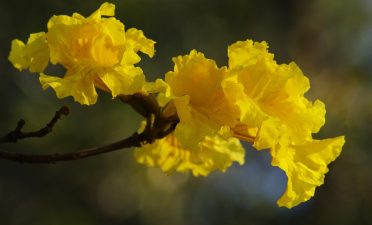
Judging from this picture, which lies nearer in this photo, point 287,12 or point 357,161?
point 357,161

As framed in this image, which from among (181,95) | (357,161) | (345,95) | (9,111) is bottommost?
(9,111)

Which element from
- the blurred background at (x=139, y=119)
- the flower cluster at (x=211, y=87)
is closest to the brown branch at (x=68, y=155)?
the flower cluster at (x=211, y=87)

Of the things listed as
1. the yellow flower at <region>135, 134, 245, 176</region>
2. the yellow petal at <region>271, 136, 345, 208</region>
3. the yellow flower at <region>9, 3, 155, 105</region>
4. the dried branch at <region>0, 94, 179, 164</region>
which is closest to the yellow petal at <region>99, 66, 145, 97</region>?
the yellow flower at <region>9, 3, 155, 105</region>

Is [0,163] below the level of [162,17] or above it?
below

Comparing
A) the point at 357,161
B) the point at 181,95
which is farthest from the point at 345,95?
the point at 181,95

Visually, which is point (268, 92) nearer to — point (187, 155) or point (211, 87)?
point (211, 87)

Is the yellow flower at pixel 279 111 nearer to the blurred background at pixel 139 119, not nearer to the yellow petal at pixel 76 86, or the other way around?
the yellow petal at pixel 76 86

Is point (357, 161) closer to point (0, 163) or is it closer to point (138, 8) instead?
point (138, 8)
